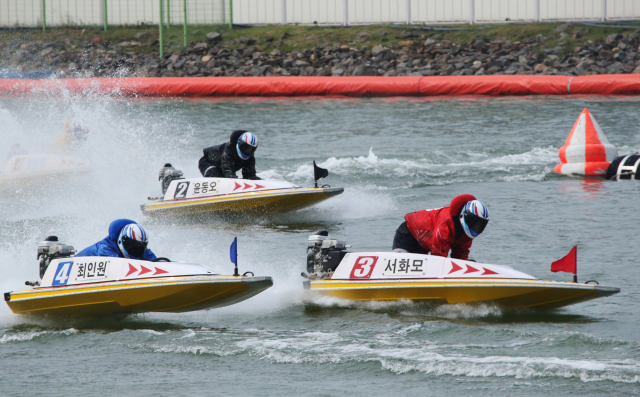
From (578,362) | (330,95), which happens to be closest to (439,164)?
(330,95)

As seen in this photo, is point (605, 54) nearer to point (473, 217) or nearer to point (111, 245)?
point (473, 217)

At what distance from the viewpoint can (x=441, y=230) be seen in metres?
7.09

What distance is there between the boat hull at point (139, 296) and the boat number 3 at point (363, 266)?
91cm

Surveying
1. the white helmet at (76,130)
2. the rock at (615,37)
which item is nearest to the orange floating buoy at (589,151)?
the white helmet at (76,130)

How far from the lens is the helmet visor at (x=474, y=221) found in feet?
22.7

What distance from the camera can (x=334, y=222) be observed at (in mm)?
11711

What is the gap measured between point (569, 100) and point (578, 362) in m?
16.2

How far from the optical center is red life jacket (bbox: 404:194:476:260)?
7070 millimetres

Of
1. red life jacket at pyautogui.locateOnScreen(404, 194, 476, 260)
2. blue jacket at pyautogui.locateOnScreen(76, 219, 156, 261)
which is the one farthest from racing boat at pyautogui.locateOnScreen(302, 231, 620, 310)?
blue jacket at pyautogui.locateOnScreen(76, 219, 156, 261)

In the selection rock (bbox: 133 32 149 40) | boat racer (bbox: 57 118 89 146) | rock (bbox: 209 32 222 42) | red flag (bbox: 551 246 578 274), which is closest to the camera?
red flag (bbox: 551 246 578 274)

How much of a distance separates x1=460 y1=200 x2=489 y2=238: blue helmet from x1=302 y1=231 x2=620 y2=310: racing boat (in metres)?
0.32

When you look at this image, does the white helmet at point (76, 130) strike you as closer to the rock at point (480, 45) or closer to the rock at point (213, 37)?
the rock at point (213, 37)

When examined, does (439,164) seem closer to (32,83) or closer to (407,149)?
(407,149)

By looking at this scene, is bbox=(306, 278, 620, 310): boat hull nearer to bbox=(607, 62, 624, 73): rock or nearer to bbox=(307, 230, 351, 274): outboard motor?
bbox=(307, 230, 351, 274): outboard motor
